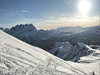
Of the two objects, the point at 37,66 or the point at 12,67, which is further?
the point at 37,66

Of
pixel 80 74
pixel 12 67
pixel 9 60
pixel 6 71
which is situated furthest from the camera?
pixel 80 74

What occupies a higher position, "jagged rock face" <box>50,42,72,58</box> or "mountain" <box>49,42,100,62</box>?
"mountain" <box>49,42,100,62</box>

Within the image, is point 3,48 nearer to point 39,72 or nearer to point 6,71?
point 6,71

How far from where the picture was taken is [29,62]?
10.8 m

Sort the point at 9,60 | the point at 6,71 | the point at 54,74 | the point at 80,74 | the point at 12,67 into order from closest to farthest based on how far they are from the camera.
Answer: the point at 6,71
the point at 12,67
the point at 9,60
the point at 54,74
the point at 80,74

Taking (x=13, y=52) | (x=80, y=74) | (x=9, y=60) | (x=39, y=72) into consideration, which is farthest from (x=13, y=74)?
(x=80, y=74)

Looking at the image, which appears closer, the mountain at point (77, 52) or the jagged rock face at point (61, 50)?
the mountain at point (77, 52)

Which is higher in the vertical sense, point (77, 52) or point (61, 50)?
point (77, 52)

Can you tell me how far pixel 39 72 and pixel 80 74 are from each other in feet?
18.2

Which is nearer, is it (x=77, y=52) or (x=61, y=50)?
(x=77, y=52)

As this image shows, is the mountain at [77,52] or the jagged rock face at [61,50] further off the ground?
the mountain at [77,52]

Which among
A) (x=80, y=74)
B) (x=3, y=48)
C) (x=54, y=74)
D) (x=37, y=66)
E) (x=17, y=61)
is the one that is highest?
(x=3, y=48)

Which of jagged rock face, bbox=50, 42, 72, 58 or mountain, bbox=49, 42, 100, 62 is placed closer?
mountain, bbox=49, 42, 100, 62

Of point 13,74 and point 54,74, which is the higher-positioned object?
point 13,74
